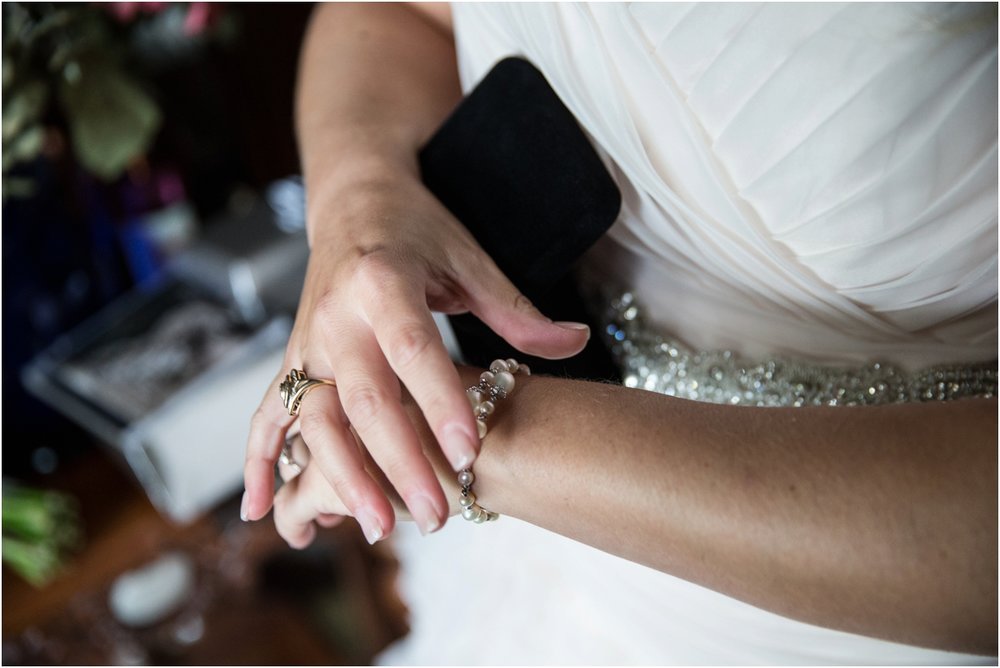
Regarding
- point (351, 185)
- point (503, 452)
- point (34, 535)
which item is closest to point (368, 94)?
point (351, 185)

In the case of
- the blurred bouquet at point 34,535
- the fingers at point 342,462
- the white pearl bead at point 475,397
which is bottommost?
the blurred bouquet at point 34,535

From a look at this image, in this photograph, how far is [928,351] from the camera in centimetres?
68

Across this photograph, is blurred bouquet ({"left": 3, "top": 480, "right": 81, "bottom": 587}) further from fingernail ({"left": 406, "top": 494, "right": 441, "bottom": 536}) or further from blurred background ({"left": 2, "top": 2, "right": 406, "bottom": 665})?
fingernail ({"left": 406, "top": 494, "right": 441, "bottom": 536})

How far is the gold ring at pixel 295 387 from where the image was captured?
0.66 meters

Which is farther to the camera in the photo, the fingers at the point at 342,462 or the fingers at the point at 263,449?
the fingers at the point at 263,449

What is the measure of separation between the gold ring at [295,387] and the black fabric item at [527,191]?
146 millimetres

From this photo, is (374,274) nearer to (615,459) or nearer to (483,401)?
(483,401)

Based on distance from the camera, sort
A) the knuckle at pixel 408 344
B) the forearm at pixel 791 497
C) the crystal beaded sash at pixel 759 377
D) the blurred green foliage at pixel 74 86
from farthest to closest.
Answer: the blurred green foliage at pixel 74 86, the crystal beaded sash at pixel 759 377, the knuckle at pixel 408 344, the forearm at pixel 791 497

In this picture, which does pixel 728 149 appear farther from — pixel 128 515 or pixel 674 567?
pixel 128 515

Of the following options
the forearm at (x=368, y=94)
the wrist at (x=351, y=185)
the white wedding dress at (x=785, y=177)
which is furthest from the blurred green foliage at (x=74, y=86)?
the white wedding dress at (x=785, y=177)

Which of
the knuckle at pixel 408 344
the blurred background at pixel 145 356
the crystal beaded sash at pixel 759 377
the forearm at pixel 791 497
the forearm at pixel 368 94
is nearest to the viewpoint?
the forearm at pixel 791 497

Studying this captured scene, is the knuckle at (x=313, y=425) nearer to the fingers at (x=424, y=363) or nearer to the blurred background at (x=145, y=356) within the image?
the fingers at (x=424, y=363)

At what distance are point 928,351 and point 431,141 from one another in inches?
19.8

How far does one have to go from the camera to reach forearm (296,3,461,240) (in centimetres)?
80
